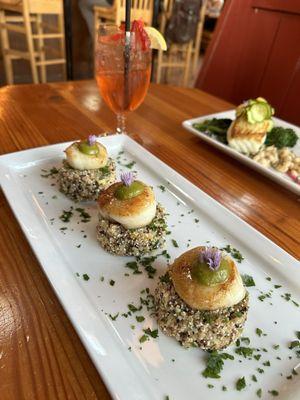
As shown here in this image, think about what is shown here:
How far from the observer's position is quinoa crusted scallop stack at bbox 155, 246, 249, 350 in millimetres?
628

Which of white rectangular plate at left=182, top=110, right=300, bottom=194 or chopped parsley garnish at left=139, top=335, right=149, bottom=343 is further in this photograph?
white rectangular plate at left=182, top=110, right=300, bottom=194

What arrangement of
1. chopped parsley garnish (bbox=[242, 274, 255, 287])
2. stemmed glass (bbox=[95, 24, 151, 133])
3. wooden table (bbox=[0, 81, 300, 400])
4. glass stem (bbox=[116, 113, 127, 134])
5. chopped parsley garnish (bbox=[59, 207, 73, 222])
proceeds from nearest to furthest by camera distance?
1. wooden table (bbox=[0, 81, 300, 400])
2. chopped parsley garnish (bbox=[242, 274, 255, 287])
3. chopped parsley garnish (bbox=[59, 207, 73, 222])
4. stemmed glass (bbox=[95, 24, 151, 133])
5. glass stem (bbox=[116, 113, 127, 134])

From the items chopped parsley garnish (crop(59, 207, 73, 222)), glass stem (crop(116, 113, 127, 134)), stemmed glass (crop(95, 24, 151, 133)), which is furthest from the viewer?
glass stem (crop(116, 113, 127, 134))

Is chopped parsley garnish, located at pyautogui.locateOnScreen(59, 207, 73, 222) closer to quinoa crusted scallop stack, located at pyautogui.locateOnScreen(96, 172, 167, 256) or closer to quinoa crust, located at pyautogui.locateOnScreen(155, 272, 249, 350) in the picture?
quinoa crusted scallop stack, located at pyautogui.locateOnScreen(96, 172, 167, 256)

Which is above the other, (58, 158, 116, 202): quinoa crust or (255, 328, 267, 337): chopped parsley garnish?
(58, 158, 116, 202): quinoa crust

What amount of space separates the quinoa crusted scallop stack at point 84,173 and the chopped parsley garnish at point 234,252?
0.39 metres

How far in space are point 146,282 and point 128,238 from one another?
0.11m

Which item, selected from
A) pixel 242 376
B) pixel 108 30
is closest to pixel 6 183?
pixel 108 30

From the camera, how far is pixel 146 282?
0.76 meters

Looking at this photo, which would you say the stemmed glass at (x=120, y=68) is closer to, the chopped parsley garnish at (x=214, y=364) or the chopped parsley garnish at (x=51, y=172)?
the chopped parsley garnish at (x=51, y=172)

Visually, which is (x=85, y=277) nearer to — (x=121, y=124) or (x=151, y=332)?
(x=151, y=332)

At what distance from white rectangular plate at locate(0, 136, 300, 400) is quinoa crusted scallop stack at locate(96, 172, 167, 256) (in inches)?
1.4

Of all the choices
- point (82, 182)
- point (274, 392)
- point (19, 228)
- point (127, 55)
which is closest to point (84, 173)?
point (82, 182)

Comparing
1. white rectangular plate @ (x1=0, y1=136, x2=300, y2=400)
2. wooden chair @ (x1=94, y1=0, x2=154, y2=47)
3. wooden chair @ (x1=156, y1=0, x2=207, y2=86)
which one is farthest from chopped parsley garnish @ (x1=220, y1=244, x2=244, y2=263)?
wooden chair @ (x1=156, y1=0, x2=207, y2=86)
